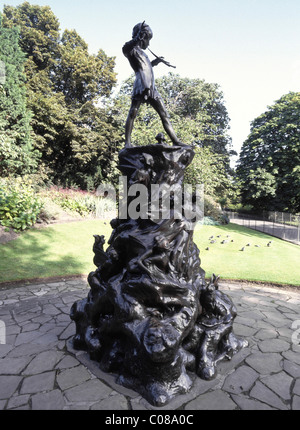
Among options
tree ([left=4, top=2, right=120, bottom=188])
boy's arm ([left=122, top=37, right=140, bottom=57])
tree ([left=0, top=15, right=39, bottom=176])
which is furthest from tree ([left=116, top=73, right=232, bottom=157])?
boy's arm ([left=122, top=37, right=140, bottom=57])

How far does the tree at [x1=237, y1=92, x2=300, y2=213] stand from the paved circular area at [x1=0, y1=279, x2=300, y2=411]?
748 inches

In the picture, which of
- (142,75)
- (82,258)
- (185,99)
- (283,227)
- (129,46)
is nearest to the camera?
(142,75)

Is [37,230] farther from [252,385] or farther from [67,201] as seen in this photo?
[252,385]

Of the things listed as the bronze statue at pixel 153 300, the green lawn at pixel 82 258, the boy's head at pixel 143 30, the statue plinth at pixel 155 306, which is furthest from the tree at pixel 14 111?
the statue plinth at pixel 155 306

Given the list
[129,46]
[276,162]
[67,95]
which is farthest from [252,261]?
[67,95]

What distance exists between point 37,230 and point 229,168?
2022cm

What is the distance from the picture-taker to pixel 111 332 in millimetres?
3318

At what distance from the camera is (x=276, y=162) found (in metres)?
23.0

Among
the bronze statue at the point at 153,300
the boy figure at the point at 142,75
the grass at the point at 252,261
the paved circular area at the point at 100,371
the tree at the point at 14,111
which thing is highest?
the tree at the point at 14,111

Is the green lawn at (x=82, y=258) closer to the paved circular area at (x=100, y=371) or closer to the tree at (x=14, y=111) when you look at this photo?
the paved circular area at (x=100, y=371)

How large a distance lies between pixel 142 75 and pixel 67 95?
22.2 meters

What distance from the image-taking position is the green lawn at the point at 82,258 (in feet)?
23.9

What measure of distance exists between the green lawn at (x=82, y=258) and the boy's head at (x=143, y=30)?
19.3 ft

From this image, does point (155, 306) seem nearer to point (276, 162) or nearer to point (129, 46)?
point (129, 46)
